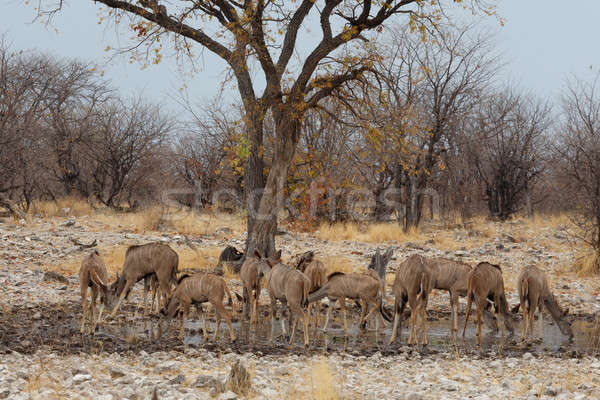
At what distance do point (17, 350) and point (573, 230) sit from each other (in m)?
19.8

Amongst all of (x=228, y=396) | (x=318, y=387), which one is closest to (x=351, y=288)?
(x=318, y=387)

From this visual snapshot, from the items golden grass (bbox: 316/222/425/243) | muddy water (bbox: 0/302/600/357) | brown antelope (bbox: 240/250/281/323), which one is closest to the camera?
muddy water (bbox: 0/302/600/357)

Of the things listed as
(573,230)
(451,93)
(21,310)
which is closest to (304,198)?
(451,93)

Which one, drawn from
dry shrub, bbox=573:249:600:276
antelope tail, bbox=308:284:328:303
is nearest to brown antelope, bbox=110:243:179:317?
antelope tail, bbox=308:284:328:303

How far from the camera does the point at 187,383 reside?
678 cm

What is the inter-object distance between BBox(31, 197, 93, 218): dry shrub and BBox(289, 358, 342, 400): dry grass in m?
19.8

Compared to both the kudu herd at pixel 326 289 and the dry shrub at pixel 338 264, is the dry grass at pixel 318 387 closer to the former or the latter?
the kudu herd at pixel 326 289

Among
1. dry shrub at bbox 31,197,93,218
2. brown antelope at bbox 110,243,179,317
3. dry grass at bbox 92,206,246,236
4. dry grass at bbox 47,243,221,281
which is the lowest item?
dry grass at bbox 47,243,221,281

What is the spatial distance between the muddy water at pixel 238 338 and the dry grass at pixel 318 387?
1.79 m

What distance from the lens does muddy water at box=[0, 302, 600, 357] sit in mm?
9023

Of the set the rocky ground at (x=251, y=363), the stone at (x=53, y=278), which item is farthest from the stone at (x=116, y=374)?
the stone at (x=53, y=278)

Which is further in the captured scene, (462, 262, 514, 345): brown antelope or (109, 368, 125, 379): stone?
(462, 262, 514, 345): brown antelope

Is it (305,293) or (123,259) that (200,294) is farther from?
(123,259)

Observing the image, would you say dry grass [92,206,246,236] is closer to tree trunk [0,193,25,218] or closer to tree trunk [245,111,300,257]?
tree trunk [0,193,25,218]
